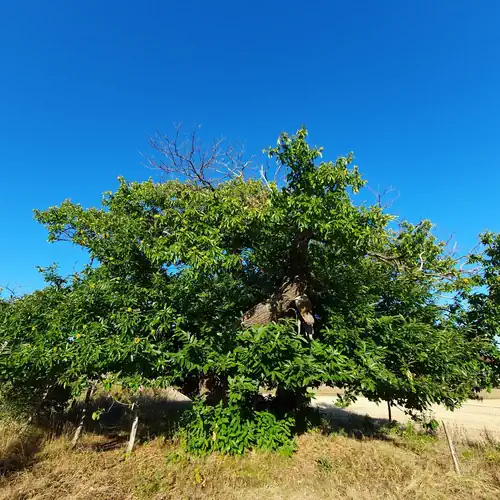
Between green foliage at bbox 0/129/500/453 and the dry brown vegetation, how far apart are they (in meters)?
0.69

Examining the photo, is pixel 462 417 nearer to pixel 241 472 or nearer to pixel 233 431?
pixel 233 431

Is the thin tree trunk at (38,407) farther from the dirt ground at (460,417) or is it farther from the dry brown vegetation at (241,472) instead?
the dirt ground at (460,417)

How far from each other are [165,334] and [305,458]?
3710 mm

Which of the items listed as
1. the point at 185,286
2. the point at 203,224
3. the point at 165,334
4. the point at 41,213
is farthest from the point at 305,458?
the point at 41,213

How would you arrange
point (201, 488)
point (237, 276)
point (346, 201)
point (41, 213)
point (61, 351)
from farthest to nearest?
point (41, 213) < point (237, 276) < point (346, 201) < point (61, 351) < point (201, 488)

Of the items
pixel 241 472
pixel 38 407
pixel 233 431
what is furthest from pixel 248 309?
pixel 38 407

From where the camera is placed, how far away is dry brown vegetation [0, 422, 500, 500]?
4688 mm

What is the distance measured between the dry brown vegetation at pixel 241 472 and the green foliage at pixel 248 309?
2.25 ft

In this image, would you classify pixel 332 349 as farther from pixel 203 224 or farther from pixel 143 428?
pixel 143 428

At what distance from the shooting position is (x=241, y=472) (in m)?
5.47

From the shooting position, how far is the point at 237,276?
8133 millimetres

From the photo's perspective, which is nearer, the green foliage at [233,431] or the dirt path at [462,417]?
the green foliage at [233,431]

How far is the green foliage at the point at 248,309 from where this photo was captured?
19.3ft

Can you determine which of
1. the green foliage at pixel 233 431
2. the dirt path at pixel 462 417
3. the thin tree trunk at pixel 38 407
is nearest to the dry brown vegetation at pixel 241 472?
the green foliage at pixel 233 431
